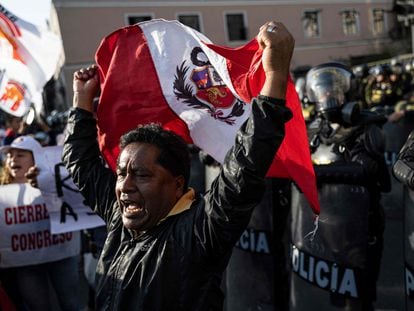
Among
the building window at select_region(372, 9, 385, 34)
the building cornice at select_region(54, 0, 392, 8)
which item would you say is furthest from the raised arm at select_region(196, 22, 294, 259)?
the building window at select_region(372, 9, 385, 34)

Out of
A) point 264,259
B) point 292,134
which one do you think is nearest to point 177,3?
point 264,259

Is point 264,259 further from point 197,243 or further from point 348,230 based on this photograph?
point 197,243

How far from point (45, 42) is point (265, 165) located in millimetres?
2393

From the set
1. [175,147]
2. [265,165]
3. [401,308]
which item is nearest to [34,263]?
[175,147]

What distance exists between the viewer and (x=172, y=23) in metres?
2.25

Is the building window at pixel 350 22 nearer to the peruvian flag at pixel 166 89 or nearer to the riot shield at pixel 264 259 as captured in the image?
the riot shield at pixel 264 259

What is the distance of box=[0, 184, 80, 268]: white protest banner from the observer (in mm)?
2932

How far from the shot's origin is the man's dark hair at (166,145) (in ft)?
5.53

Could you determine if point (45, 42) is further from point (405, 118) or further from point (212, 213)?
point (405, 118)

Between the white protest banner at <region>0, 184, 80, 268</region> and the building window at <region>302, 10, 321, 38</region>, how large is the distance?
29411 mm

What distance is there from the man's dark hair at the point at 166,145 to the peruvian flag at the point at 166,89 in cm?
39

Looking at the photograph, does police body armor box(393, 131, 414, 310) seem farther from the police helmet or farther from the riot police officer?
the police helmet

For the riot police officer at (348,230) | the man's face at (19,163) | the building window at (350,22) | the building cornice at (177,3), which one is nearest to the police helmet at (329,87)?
the riot police officer at (348,230)

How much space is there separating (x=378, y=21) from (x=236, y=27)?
A: 11.8 metres
